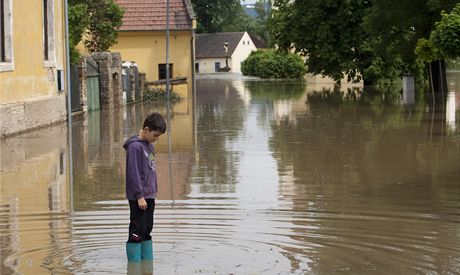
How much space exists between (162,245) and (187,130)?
15613mm

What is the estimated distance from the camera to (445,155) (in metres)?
16.7

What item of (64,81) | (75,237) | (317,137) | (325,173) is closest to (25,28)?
(64,81)

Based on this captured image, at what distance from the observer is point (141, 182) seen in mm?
7828

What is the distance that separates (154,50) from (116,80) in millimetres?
15145

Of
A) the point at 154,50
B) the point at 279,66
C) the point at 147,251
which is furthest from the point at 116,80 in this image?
the point at 279,66

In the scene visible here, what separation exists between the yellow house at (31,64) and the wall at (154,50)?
888 inches

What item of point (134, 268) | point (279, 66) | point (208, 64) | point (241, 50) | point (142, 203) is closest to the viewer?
point (142, 203)

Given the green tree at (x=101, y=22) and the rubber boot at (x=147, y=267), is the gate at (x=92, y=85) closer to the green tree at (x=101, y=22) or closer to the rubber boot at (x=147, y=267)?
the green tree at (x=101, y=22)

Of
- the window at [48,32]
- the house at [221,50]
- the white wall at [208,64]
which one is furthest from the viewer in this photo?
the white wall at [208,64]

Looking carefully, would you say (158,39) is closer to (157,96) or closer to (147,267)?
(157,96)

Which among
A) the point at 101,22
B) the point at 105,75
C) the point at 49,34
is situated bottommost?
the point at 105,75

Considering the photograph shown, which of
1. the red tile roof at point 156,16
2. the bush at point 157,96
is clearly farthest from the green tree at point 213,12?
the bush at point 157,96

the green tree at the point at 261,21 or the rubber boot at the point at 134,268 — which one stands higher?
the green tree at the point at 261,21

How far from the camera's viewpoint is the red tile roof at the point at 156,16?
168 ft
